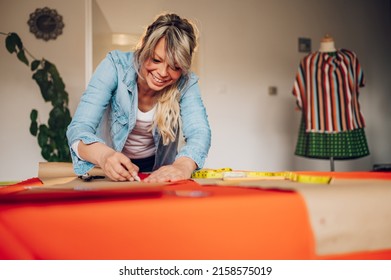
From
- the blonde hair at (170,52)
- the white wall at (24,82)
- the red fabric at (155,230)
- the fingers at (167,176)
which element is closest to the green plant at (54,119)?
the white wall at (24,82)

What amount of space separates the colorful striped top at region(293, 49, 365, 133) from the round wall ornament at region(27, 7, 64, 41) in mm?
1994

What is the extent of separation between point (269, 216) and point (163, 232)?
0.14 metres

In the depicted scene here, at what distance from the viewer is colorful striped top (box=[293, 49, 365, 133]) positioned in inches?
109

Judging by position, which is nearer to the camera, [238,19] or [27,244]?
[27,244]

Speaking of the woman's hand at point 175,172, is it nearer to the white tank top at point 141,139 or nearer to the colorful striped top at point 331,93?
the white tank top at point 141,139

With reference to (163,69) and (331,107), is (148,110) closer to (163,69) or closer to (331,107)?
(163,69)

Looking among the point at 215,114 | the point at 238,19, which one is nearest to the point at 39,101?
the point at 215,114

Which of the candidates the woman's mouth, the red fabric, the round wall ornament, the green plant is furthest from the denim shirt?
the round wall ornament

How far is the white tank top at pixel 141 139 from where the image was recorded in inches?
55.3

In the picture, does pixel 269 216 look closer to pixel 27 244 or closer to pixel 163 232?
pixel 163 232

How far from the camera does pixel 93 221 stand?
500mm

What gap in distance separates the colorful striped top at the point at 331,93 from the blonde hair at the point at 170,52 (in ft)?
5.62

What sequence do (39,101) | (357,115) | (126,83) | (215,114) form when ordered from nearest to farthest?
(126,83), (357,115), (39,101), (215,114)

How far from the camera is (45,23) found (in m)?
3.19
